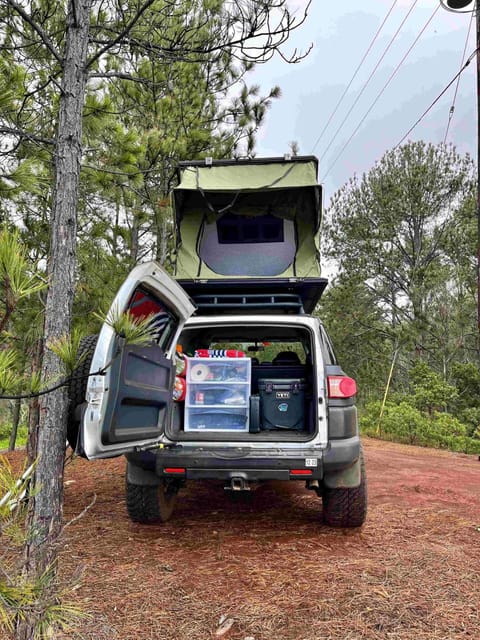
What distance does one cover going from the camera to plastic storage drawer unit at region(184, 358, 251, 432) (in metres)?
3.50

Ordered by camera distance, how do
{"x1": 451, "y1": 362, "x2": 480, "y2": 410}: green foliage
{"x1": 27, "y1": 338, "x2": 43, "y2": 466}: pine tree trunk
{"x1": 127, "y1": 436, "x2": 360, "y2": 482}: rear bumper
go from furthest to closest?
{"x1": 451, "y1": 362, "x2": 480, "y2": 410}: green foliage → {"x1": 27, "y1": 338, "x2": 43, "y2": 466}: pine tree trunk → {"x1": 127, "y1": 436, "x2": 360, "y2": 482}: rear bumper

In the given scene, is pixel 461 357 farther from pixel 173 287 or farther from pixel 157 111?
pixel 173 287

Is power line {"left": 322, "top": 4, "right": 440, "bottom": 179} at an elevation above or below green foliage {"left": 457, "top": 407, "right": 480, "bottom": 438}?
above

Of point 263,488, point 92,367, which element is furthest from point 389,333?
point 92,367

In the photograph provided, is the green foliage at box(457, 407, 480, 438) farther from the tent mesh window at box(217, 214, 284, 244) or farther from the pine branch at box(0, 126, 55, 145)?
the pine branch at box(0, 126, 55, 145)

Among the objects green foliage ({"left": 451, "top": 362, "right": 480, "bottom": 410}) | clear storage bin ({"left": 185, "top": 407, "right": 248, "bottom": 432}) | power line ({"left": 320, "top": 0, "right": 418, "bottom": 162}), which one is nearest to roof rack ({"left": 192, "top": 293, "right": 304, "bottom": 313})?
clear storage bin ({"left": 185, "top": 407, "right": 248, "bottom": 432})

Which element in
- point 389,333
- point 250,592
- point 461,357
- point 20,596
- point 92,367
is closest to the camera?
point 20,596

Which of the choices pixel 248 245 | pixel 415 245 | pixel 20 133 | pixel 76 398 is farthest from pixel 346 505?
pixel 415 245

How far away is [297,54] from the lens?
10.1ft

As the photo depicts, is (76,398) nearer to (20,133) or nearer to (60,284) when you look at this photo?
(60,284)

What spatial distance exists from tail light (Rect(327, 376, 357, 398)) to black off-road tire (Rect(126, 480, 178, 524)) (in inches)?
53.8

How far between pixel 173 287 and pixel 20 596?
6.00ft

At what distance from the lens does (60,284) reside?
7.55 ft

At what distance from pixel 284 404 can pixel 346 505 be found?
868 millimetres
